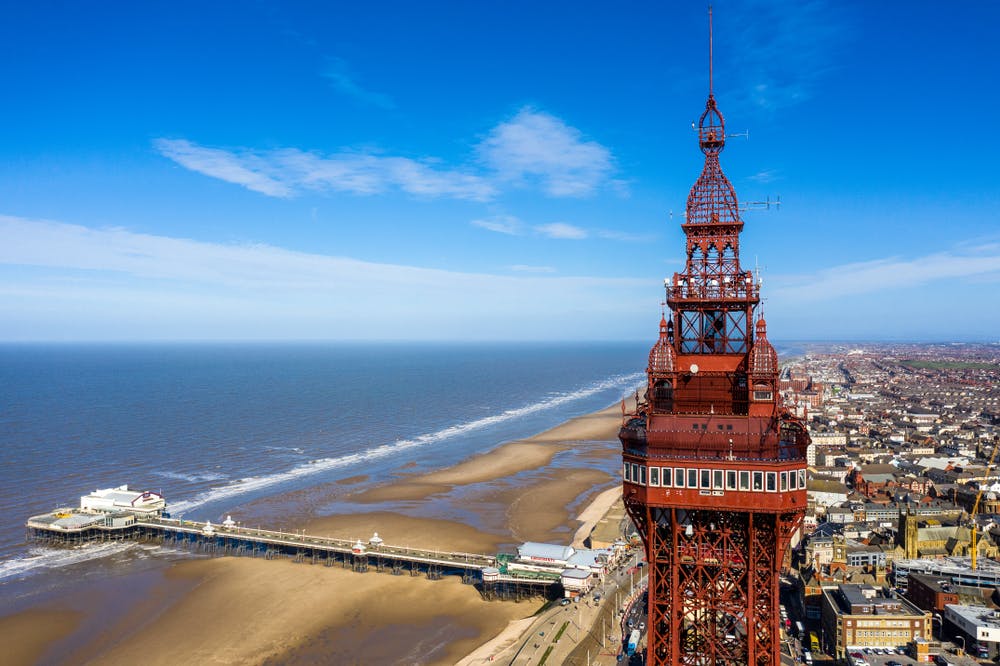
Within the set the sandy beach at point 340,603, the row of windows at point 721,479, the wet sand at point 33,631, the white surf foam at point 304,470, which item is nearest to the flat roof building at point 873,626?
the sandy beach at point 340,603

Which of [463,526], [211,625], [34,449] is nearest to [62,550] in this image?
[211,625]

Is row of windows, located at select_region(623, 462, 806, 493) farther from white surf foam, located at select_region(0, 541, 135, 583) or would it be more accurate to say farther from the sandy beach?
white surf foam, located at select_region(0, 541, 135, 583)

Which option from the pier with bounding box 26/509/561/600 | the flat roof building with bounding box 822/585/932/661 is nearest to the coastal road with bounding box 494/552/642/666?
the pier with bounding box 26/509/561/600

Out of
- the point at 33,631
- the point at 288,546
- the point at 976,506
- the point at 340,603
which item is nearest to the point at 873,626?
the point at 340,603

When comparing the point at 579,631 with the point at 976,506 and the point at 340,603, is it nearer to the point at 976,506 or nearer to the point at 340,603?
the point at 340,603

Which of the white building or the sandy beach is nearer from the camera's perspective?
the sandy beach

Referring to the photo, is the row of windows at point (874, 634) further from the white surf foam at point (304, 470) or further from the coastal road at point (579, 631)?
the white surf foam at point (304, 470)
